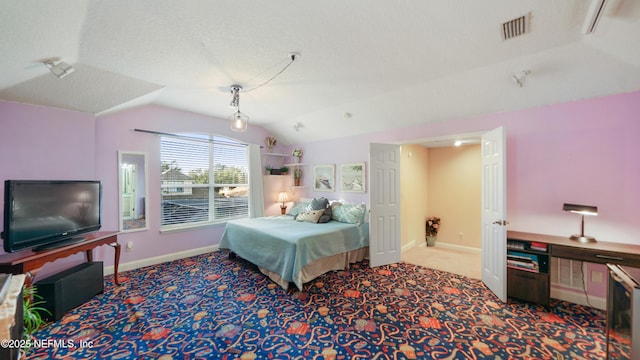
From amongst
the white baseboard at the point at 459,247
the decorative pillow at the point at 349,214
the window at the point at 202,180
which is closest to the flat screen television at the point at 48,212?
the window at the point at 202,180

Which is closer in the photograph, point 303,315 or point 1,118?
point 303,315

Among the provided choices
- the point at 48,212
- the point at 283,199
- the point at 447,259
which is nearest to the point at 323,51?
the point at 48,212

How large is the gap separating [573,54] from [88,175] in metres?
5.93

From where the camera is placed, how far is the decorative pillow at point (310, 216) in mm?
4156

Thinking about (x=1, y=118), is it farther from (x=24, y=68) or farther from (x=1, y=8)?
(x=1, y=8)

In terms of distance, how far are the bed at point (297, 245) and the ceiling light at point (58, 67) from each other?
2.70 meters

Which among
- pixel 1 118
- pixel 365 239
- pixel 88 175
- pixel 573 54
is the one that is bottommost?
pixel 365 239

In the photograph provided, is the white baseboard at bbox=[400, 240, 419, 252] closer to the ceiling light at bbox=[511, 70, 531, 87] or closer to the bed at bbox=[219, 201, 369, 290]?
the bed at bbox=[219, 201, 369, 290]

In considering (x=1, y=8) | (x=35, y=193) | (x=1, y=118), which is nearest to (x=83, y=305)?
(x=35, y=193)

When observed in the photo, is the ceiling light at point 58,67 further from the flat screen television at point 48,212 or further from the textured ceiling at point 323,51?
the flat screen television at point 48,212

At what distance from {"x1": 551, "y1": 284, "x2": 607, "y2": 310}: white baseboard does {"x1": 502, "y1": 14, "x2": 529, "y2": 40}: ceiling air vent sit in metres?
2.92

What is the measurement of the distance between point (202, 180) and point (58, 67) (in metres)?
2.73

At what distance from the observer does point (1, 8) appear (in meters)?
1.47

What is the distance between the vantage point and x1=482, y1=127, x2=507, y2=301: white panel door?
271 centimetres
